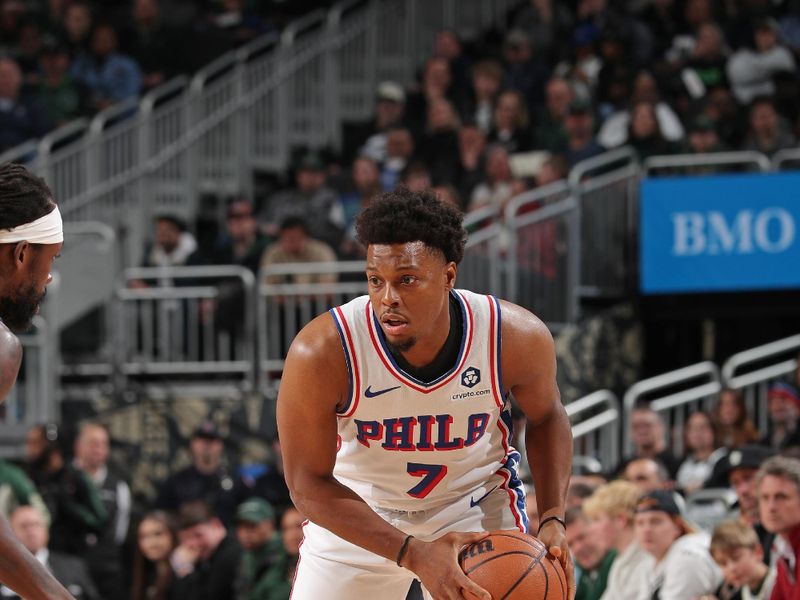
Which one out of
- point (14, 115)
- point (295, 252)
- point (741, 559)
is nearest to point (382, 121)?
point (295, 252)

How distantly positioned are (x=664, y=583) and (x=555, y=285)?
4.80 meters

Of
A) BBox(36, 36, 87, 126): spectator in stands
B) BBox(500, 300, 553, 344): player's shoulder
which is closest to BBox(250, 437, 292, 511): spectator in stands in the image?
BBox(500, 300, 553, 344): player's shoulder

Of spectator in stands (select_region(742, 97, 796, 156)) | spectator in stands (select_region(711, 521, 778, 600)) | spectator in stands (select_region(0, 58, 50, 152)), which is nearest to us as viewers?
spectator in stands (select_region(711, 521, 778, 600))

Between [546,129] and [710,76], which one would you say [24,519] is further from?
[710,76]

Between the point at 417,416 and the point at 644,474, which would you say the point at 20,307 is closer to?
the point at 417,416

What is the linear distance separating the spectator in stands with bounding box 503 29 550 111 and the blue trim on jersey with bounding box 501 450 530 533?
914 cm

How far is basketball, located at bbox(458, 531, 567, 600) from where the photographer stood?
5.13 m

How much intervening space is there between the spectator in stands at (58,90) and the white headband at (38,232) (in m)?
11.6

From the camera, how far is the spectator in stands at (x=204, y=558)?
34.3 ft

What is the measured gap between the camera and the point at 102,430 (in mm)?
11703

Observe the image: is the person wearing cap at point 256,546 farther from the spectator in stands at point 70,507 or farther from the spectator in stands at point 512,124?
the spectator in stands at point 512,124

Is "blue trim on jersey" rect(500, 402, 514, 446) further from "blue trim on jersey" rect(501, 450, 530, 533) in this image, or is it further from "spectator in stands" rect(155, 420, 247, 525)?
"spectator in stands" rect(155, 420, 247, 525)

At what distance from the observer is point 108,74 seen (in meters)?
16.6

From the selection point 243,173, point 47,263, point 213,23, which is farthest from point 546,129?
point 47,263
